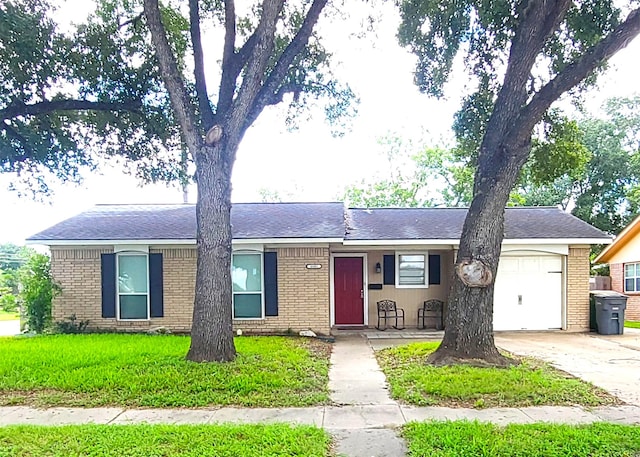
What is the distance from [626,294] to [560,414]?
1677cm

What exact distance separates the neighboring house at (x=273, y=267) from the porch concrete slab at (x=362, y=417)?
6346mm

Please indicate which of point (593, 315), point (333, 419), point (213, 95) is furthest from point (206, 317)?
point (593, 315)

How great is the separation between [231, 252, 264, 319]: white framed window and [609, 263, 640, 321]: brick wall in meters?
14.2

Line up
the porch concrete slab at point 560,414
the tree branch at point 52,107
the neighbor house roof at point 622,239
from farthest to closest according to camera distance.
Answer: the neighbor house roof at point 622,239 < the tree branch at point 52,107 < the porch concrete slab at point 560,414

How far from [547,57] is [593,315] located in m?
6.92

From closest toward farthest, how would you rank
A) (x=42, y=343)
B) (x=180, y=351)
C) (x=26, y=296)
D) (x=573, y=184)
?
(x=180, y=351)
(x=42, y=343)
(x=26, y=296)
(x=573, y=184)

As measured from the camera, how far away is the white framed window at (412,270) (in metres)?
14.4

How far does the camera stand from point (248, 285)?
1283 cm

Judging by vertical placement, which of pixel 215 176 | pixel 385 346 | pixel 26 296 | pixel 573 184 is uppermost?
pixel 573 184

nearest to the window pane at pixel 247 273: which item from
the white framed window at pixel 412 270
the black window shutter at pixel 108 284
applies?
the black window shutter at pixel 108 284

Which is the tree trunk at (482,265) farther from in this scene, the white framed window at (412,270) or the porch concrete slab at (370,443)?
the white framed window at (412,270)

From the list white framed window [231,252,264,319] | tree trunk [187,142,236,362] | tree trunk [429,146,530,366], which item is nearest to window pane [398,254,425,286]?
white framed window [231,252,264,319]

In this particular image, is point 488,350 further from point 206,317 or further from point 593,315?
point 593,315

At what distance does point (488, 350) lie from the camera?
8273mm
